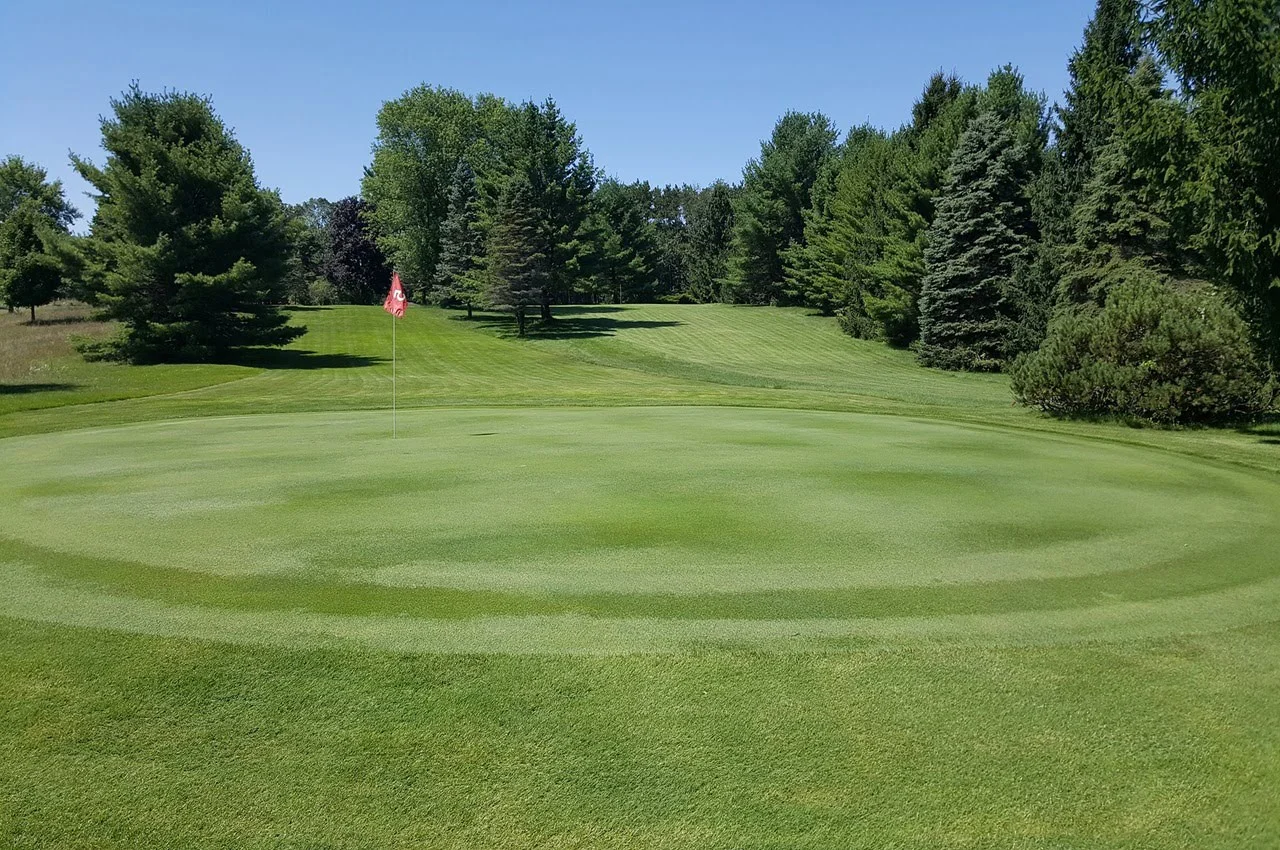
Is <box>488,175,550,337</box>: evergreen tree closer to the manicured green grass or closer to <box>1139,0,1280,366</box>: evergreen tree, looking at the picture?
<box>1139,0,1280,366</box>: evergreen tree

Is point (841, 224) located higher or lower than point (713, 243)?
lower

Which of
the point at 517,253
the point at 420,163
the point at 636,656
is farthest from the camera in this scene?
the point at 420,163

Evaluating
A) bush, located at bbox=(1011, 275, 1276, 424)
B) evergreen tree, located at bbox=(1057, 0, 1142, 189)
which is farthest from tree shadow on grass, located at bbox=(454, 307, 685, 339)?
bush, located at bbox=(1011, 275, 1276, 424)

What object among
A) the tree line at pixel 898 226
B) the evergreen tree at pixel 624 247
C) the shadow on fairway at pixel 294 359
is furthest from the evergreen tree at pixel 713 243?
the shadow on fairway at pixel 294 359

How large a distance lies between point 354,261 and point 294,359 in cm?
5371

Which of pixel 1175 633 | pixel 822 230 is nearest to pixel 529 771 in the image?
pixel 1175 633

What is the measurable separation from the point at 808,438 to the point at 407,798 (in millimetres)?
10395

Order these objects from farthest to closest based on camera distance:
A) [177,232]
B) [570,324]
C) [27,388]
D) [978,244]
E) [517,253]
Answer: [570,324], [517,253], [978,244], [177,232], [27,388]

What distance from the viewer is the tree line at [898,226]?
15.4m

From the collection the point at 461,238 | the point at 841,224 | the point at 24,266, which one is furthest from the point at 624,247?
the point at 24,266

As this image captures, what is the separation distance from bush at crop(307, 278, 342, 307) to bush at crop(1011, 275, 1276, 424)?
82.8 metres

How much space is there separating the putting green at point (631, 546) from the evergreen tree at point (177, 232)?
29.8 meters

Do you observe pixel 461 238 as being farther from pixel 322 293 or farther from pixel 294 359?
pixel 322 293

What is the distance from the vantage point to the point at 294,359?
43.8 meters
